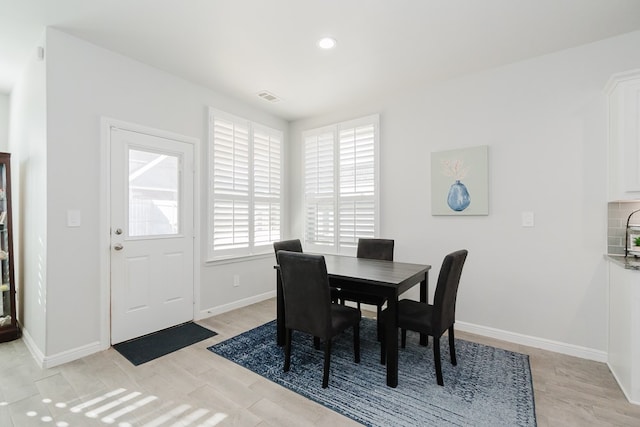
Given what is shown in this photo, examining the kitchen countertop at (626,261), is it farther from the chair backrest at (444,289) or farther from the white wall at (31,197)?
the white wall at (31,197)

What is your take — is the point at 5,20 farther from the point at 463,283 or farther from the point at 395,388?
the point at 463,283

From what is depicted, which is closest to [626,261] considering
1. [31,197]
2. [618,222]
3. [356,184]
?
[618,222]

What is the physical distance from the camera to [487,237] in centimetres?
311

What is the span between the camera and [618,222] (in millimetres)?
2506

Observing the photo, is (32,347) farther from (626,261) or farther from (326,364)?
(626,261)

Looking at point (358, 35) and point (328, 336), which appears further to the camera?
point (358, 35)

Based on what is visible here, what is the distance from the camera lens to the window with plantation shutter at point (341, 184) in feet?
12.8

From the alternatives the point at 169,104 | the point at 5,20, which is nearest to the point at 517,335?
the point at 169,104

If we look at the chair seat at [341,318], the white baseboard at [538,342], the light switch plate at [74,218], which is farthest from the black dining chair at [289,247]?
the light switch plate at [74,218]

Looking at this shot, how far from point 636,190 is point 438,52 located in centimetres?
188

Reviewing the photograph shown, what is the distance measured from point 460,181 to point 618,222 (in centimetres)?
128

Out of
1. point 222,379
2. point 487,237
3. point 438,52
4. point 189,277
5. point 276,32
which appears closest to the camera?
point 222,379

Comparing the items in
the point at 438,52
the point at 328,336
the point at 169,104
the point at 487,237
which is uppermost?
the point at 438,52

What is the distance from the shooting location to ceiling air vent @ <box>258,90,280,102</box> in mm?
3719
